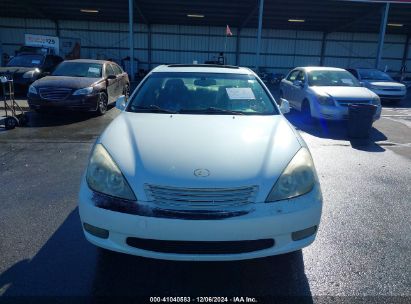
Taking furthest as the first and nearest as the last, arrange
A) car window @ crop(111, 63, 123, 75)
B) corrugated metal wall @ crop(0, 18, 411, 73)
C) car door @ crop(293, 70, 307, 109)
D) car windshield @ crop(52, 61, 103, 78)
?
corrugated metal wall @ crop(0, 18, 411, 73) < car window @ crop(111, 63, 123, 75) < car windshield @ crop(52, 61, 103, 78) < car door @ crop(293, 70, 307, 109)

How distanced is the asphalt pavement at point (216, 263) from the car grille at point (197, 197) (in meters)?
0.69

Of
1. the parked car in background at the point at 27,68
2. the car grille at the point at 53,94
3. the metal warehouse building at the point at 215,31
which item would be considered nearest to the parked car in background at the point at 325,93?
the car grille at the point at 53,94

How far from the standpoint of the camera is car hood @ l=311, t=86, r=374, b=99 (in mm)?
8133

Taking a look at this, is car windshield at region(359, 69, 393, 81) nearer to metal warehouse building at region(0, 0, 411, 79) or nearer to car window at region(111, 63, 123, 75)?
metal warehouse building at region(0, 0, 411, 79)

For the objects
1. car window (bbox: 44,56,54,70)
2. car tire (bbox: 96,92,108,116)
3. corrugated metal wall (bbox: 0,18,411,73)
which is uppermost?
corrugated metal wall (bbox: 0,18,411,73)

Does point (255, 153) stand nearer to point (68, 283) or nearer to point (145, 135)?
point (145, 135)

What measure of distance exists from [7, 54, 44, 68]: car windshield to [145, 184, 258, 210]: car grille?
12823mm

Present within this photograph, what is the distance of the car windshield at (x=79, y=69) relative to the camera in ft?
30.8

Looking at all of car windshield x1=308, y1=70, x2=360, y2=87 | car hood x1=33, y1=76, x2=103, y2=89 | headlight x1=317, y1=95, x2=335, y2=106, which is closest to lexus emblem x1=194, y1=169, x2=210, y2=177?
headlight x1=317, y1=95, x2=335, y2=106

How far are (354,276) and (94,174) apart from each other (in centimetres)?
218

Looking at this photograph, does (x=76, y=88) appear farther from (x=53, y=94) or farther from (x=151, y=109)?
(x=151, y=109)

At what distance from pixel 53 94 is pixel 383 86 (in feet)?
39.4

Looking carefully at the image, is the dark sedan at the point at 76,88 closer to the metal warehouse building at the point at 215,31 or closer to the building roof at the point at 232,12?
the building roof at the point at 232,12

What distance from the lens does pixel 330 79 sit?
30.6 feet
